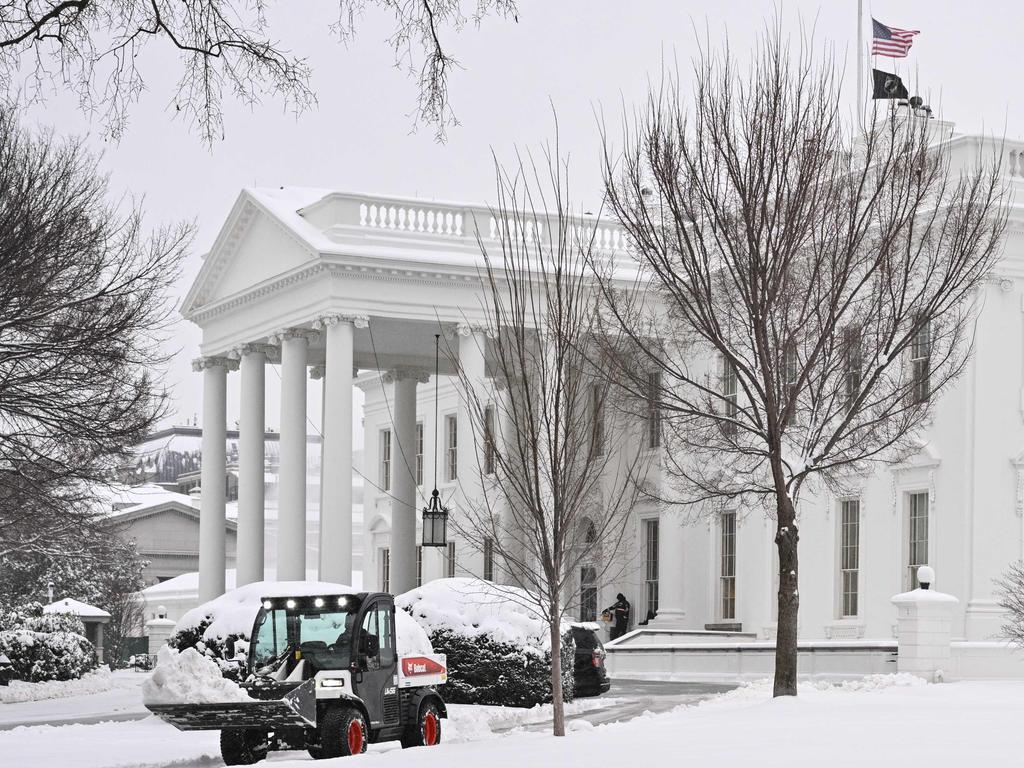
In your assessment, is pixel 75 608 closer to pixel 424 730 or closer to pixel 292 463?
pixel 292 463

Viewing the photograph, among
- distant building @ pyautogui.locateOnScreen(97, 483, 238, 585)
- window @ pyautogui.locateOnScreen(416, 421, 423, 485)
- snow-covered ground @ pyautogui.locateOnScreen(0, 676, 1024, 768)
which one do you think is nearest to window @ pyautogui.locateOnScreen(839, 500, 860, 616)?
snow-covered ground @ pyautogui.locateOnScreen(0, 676, 1024, 768)

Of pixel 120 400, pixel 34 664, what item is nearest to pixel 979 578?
pixel 120 400

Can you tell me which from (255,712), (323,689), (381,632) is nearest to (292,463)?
(381,632)

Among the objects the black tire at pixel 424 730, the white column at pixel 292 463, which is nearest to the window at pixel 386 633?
the black tire at pixel 424 730

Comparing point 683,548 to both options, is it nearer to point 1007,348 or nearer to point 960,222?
point 1007,348

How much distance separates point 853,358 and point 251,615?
905cm

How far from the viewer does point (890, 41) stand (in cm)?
3594

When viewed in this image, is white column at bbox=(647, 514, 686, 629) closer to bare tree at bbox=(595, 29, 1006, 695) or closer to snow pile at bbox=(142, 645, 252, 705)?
bare tree at bbox=(595, 29, 1006, 695)

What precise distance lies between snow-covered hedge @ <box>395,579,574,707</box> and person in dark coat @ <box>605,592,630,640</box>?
1817 centimetres

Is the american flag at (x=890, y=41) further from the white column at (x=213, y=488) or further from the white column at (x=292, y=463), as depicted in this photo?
the white column at (x=213, y=488)

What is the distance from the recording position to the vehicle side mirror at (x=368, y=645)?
19.9m

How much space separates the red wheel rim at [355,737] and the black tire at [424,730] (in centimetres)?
148

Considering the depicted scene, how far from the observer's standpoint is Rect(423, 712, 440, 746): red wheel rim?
21.0 metres

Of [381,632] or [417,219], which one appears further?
[417,219]
